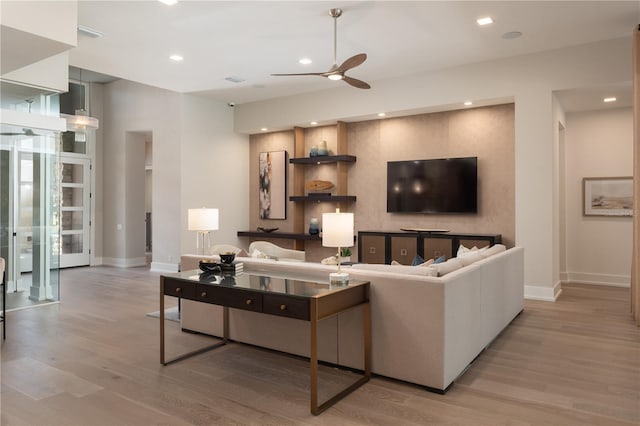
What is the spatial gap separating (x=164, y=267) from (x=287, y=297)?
643cm

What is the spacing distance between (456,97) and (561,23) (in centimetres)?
178

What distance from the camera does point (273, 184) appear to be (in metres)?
9.22

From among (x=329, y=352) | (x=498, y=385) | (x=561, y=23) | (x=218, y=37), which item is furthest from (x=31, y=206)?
(x=561, y=23)

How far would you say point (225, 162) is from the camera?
9.22 meters

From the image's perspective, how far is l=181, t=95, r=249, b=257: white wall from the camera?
8531 mm

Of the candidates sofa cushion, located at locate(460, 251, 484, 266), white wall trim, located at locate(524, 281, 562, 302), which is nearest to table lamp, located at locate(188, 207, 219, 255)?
sofa cushion, located at locate(460, 251, 484, 266)

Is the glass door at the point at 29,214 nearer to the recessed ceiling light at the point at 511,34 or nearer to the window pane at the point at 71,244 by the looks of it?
the window pane at the point at 71,244

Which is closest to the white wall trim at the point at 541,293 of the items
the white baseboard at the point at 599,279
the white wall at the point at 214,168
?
the white baseboard at the point at 599,279

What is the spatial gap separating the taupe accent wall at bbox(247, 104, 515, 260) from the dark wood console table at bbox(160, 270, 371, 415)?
4344mm

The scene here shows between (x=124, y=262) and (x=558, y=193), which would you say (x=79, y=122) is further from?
(x=558, y=193)

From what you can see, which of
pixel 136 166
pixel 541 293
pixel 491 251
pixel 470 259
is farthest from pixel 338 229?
pixel 136 166

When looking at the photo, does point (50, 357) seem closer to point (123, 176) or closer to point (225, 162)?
point (225, 162)

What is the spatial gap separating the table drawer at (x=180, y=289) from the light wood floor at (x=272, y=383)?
57 cm

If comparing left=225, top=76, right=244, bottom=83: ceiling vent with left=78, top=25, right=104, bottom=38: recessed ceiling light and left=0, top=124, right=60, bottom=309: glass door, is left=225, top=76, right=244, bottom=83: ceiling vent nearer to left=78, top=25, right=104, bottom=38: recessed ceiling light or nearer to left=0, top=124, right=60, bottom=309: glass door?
left=78, top=25, right=104, bottom=38: recessed ceiling light
